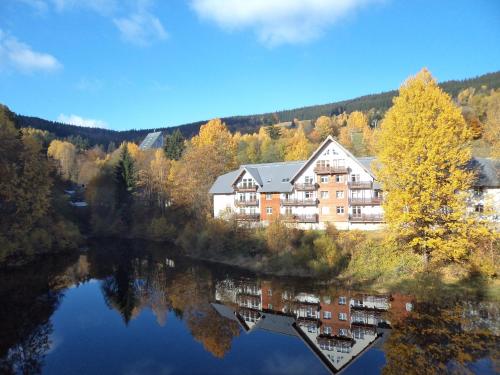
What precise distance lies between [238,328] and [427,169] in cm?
1969

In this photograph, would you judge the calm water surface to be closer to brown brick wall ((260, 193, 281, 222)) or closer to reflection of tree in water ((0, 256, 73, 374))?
reflection of tree in water ((0, 256, 73, 374))

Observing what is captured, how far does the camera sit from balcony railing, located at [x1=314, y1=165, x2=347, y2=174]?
46.6m

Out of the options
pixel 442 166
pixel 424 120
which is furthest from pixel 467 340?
pixel 424 120

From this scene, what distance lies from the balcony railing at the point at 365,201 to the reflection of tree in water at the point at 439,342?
1921 cm

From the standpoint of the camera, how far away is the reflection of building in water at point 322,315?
22453mm

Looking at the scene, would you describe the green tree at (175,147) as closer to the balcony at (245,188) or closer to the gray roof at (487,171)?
the balcony at (245,188)

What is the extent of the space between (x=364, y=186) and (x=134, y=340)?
104 feet

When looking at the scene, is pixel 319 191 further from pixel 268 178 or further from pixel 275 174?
pixel 268 178

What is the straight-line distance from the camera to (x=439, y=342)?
2125cm

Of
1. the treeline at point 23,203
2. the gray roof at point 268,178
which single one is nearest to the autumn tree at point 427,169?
the gray roof at point 268,178

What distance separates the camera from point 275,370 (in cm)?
1983

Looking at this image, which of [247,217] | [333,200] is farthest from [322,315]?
[247,217]

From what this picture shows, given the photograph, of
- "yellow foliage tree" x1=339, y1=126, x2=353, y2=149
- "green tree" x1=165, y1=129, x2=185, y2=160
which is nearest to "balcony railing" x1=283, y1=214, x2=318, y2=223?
"yellow foliage tree" x1=339, y1=126, x2=353, y2=149

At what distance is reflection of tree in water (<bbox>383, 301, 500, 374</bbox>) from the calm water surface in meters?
0.06
